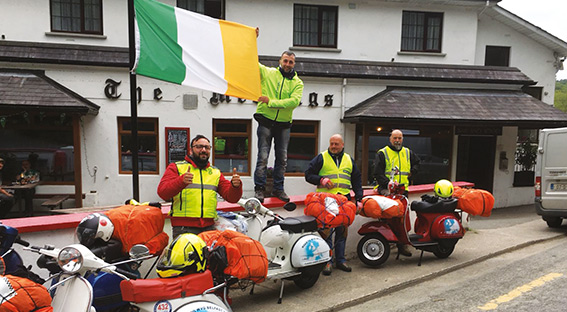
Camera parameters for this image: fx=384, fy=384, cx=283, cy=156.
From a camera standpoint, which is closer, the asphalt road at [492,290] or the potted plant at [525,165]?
the asphalt road at [492,290]

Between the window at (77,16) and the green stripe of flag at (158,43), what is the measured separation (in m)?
8.43

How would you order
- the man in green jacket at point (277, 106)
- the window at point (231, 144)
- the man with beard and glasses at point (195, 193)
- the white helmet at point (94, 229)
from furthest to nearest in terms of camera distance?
the window at point (231, 144) < the man in green jacket at point (277, 106) < the man with beard and glasses at point (195, 193) < the white helmet at point (94, 229)

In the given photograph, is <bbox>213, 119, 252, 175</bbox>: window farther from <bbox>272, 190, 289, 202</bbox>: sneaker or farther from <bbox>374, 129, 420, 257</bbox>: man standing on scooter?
<bbox>374, 129, 420, 257</bbox>: man standing on scooter

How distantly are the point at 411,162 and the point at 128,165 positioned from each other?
792 cm

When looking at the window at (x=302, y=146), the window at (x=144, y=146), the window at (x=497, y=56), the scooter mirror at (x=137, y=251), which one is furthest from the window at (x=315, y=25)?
the scooter mirror at (x=137, y=251)

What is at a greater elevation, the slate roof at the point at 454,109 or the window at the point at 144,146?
the slate roof at the point at 454,109

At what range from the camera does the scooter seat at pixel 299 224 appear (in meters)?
4.58

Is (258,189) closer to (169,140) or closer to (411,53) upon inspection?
(169,140)


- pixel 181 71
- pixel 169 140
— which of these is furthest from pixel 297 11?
pixel 181 71

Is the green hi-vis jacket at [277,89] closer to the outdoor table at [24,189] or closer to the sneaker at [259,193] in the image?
the sneaker at [259,193]

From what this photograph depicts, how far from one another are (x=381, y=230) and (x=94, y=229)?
13.2 feet

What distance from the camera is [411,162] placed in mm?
6422

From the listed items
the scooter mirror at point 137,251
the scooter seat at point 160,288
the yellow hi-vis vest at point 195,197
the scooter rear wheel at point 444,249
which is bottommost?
the scooter rear wheel at point 444,249

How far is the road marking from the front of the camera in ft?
14.8
